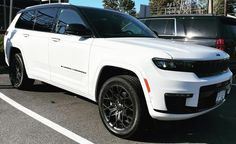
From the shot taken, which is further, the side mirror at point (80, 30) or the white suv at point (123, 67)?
the side mirror at point (80, 30)

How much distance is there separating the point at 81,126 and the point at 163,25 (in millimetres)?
5516

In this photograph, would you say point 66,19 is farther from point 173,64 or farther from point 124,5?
point 124,5

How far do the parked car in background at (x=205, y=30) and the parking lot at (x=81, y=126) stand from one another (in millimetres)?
1897

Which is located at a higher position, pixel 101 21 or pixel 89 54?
pixel 101 21

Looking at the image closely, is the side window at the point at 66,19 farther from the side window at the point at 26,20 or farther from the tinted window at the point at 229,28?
the tinted window at the point at 229,28

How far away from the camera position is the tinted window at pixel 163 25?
32.0 ft

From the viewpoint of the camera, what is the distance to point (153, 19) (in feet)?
34.4

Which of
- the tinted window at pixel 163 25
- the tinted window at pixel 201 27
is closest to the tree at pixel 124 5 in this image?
the tinted window at pixel 163 25

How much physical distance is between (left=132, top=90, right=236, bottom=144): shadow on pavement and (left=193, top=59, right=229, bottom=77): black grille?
2.84 feet

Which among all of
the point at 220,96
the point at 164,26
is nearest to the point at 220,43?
the point at 164,26

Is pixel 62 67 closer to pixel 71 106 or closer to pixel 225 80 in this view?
pixel 71 106

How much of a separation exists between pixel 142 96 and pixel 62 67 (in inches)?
70.1

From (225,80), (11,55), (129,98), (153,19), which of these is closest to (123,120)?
(129,98)

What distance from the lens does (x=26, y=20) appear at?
287 inches
